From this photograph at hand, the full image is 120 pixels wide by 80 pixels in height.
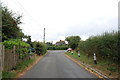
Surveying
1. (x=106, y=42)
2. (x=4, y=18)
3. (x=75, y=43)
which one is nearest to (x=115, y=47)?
(x=106, y=42)

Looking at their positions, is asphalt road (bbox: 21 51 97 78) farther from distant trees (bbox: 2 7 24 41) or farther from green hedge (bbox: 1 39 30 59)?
distant trees (bbox: 2 7 24 41)

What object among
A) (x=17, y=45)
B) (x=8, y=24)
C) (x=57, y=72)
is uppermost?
(x=8, y=24)

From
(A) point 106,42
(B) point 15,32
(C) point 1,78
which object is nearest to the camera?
(C) point 1,78

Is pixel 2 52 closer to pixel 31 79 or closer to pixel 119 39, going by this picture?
pixel 31 79

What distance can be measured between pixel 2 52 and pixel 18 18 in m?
11.3

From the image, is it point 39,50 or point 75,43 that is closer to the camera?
point 39,50

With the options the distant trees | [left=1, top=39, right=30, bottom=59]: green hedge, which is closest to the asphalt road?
[left=1, top=39, right=30, bottom=59]: green hedge

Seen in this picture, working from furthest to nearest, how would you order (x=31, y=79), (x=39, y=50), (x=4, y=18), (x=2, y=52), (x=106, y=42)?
(x=39, y=50), (x=4, y=18), (x=106, y=42), (x=2, y=52), (x=31, y=79)

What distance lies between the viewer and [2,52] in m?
9.23

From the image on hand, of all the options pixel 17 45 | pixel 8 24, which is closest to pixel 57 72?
pixel 17 45

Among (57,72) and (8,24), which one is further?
(8,24)

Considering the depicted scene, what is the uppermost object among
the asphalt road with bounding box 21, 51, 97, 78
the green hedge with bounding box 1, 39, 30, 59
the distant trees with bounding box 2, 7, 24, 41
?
the distant trees with bounding box 2, 7, 24, 41

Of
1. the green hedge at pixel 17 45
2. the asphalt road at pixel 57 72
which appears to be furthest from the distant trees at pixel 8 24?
the asphalt road at pixel 57 72

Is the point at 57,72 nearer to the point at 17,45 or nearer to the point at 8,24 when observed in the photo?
the point at 17,45
